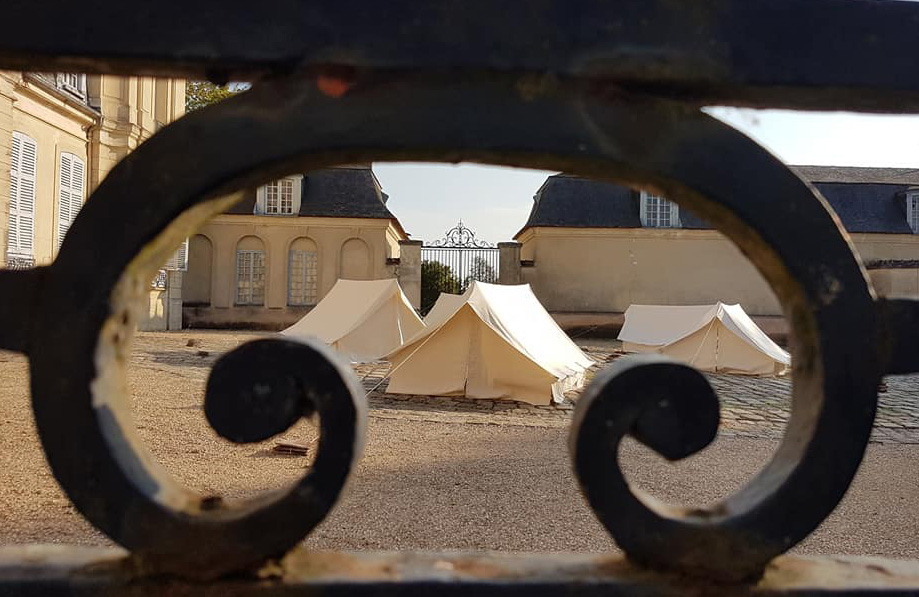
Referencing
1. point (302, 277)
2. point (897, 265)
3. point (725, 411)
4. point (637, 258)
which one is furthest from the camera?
point (637, 258)

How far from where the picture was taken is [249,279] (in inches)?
770

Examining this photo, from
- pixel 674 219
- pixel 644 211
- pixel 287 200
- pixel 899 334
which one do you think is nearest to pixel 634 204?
pixel 644 211

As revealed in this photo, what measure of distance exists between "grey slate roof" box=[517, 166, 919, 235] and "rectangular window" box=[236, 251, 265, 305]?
8708 mm

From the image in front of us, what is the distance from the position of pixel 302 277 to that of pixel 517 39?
19612 millimetres

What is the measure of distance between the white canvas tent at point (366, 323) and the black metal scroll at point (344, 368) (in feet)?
29.3

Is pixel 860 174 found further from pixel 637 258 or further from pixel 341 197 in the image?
pixel 341 197

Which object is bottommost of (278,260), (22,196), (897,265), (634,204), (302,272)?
(302,272)

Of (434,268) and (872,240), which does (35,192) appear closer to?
(434,268)

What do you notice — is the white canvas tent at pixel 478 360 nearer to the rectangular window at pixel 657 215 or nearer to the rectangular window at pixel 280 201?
the rectangular window at pixel 280 201

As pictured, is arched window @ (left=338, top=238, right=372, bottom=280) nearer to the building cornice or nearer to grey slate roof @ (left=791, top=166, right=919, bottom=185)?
the building cornice

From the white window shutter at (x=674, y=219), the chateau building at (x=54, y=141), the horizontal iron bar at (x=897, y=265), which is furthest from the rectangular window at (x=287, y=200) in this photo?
the horizontal iron bar at (x=897, y=265)

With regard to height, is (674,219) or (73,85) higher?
(73,85)

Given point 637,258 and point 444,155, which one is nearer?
point 444,155

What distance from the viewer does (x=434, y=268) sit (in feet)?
74.5
